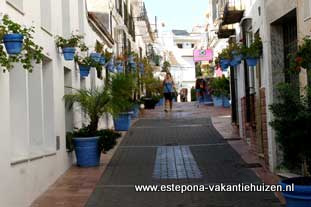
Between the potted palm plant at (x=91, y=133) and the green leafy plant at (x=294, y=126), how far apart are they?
5.84 metres

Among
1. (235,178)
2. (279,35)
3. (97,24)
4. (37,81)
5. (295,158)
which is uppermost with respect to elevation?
(97,24)

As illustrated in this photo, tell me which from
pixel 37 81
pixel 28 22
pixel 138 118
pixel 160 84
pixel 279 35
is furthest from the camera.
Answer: pixel 160 84

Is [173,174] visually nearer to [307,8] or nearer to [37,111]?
[37,111]

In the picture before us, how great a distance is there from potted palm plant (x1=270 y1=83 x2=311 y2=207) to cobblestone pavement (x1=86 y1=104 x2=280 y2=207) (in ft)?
4.84

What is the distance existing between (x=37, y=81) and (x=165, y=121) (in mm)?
12803

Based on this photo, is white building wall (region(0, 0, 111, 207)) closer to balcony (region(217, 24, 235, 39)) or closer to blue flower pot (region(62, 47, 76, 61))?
blue flower pot (region(62, 47, 76, 61))

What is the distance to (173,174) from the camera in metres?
11.3

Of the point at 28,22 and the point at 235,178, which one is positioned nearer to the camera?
the point at 28,22

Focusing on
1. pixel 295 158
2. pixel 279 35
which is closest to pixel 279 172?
pixel 279 35

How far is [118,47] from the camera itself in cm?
2466

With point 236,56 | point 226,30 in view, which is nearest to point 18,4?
point 236,56

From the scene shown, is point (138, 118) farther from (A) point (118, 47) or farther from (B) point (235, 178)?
(B) point (235, 178)

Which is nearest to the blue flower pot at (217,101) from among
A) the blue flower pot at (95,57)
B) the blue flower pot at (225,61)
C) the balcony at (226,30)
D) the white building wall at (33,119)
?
the balcony at (226,30)

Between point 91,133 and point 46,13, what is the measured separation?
3.05m
